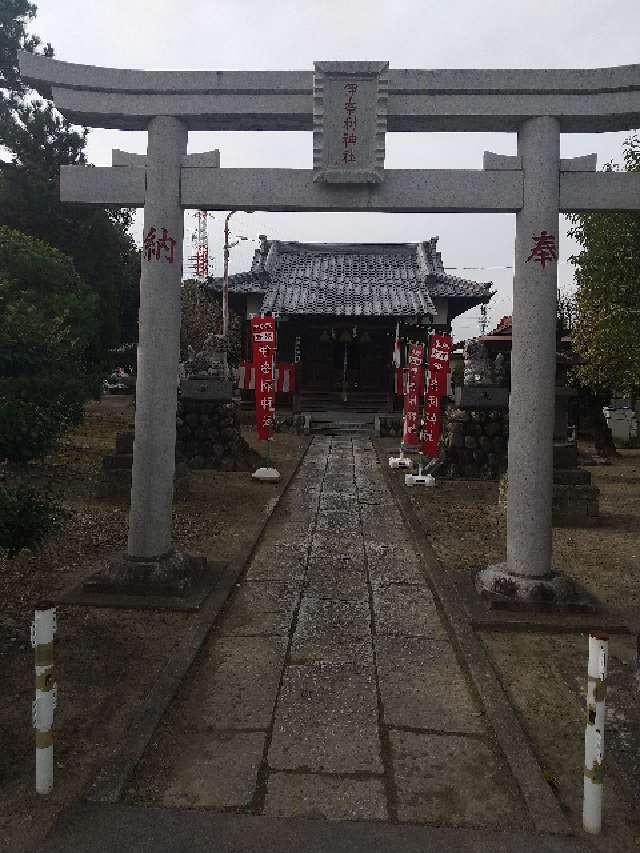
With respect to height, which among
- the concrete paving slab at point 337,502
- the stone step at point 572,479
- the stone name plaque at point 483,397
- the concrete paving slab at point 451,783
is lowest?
the concrete paving slab at point 451,783

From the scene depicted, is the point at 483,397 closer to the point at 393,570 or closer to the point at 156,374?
the point at 393,570

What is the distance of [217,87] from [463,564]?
551cm

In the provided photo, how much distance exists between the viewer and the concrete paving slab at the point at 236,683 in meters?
3.77

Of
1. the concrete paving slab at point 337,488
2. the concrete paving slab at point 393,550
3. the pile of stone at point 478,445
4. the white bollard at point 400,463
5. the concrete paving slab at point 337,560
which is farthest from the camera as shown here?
the white bollard at point 400,463

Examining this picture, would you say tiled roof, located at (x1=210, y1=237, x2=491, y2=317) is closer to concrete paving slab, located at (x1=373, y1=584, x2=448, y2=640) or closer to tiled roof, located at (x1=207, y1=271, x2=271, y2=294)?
tiled roof, located at (x1=207, y1=271, x2=271, y2=294)

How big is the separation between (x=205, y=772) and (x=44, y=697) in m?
0.92

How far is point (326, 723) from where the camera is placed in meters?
3.71

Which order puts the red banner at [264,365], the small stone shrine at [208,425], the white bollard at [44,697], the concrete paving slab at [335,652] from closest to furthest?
the white bollard at [44,697] → the concrete paving slab at [335,652] → the red banner at [264,365] → the small stone shrine at [208,425]

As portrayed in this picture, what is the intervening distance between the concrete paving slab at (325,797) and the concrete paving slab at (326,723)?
0.29ft

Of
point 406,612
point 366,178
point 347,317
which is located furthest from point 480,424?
point 347,317

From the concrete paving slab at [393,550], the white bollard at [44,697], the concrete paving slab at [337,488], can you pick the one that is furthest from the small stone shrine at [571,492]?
the white bollard at [44,697]

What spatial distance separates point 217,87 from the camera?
18.4ft

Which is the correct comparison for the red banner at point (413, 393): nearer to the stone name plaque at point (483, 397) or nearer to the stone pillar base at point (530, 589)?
the stone name plaque at point (483, 397)

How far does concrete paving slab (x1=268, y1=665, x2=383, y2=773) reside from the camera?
333cm
